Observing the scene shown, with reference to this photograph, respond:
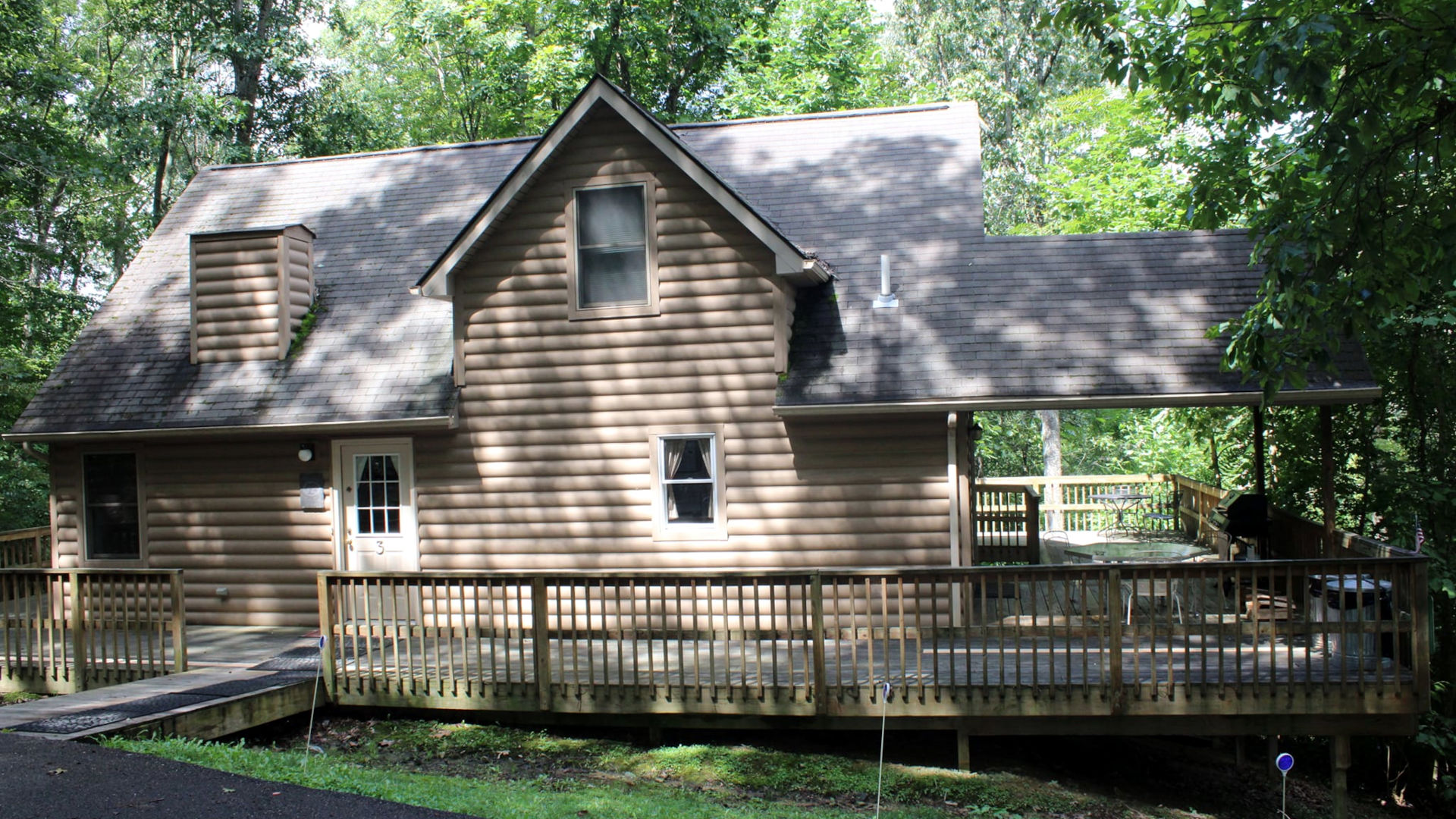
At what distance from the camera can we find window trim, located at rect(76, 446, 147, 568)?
1284 cm

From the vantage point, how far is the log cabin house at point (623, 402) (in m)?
10.2

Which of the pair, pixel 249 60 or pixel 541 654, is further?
Result: pixel 249 60

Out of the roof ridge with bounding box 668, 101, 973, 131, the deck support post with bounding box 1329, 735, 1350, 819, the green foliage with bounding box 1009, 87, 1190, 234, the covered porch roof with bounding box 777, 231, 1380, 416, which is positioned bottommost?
the deck support post with bounding box 1329, 735, 1350, 819

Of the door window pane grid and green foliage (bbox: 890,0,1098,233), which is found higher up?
green foliage (bbox: 890,0,1098,233)

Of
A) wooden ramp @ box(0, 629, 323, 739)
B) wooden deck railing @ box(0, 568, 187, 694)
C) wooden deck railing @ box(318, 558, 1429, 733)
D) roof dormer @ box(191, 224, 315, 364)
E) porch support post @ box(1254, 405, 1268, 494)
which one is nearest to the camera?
wooden ramp @ box(0, 629, 323, 739)

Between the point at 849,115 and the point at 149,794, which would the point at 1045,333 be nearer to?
the point at 849,115

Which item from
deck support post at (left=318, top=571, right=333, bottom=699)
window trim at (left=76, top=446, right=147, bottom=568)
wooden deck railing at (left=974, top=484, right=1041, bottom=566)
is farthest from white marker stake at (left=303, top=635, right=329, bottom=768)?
wooden deck railing at (left=974, top=484, right=1041, bottom=566)

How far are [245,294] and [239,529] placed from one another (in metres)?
2.86

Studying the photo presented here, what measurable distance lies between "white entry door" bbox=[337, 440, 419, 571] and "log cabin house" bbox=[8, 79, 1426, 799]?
1.4 inches

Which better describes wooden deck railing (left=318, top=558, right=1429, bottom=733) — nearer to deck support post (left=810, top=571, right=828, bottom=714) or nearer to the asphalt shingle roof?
deck support post (left=810, top=571, right=828, bottom=714)

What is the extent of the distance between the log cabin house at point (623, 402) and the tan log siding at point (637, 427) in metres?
0.03

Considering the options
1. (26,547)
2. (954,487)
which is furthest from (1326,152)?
(26,547)

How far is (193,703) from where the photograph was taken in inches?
329

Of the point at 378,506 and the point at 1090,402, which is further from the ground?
the point at 1090,402
